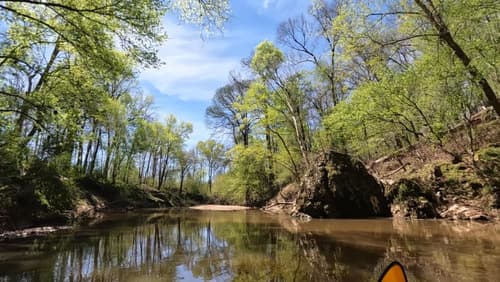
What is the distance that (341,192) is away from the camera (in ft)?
56.3

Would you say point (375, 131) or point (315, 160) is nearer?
point (375, 131)

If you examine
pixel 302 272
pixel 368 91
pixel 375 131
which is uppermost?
pixel 368 91

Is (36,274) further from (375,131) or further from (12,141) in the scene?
(375,131)

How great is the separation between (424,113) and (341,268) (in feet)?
37.1

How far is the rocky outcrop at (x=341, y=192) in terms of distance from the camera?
16891 millimetres

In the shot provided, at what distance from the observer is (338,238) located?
31.3 feet

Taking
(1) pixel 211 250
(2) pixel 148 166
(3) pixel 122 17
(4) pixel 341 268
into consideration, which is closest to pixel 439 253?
(4) pixel 341 268

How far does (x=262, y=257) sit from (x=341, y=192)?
11.1 meters

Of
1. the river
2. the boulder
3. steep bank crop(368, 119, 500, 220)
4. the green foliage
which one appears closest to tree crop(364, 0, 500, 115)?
the river

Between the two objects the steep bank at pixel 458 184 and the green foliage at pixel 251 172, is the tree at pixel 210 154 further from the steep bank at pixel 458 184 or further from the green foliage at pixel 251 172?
the steep bank at pixel 458 184

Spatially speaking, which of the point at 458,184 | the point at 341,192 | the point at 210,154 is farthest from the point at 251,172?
the point at 210,154

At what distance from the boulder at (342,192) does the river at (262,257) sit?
22.8 feet

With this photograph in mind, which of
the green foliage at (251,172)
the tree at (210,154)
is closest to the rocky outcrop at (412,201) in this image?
the green foliage at (251,172)

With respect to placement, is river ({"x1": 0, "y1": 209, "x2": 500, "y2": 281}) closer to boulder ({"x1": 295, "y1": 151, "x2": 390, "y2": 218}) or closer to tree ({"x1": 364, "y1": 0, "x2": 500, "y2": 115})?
tree ({"x1": 364, "y1": 0, "x2": 500, "y2": 115})
